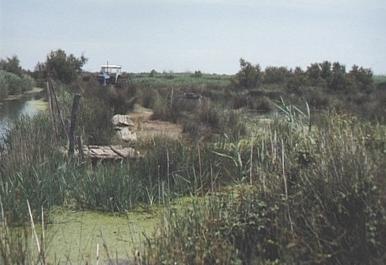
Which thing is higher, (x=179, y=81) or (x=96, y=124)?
(x=179, y=81)

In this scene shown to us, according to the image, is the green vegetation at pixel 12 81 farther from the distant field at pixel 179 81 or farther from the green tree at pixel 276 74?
the green tree at pixel 276 74

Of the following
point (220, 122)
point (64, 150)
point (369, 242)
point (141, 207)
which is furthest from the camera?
point (220, 122)

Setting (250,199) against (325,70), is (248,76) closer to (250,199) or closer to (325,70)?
(325,70)

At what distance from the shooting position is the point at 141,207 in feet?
25.5

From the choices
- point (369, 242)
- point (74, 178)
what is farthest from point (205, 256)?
point (74, 178)

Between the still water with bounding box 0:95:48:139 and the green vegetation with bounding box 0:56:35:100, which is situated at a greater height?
the green vegetation with bounding box 0:56:35:100

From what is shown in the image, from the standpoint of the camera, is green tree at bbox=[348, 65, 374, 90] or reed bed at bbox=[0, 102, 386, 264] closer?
reed bed at bbox=[0, 102, 386, 264]

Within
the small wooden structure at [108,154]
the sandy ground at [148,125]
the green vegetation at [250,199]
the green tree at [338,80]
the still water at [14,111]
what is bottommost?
the sandy ground at [148,125]

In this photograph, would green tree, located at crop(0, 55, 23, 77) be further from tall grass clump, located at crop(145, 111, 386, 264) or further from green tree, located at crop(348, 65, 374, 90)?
tall grass clump, located at crop(145, 111, 386, 264)

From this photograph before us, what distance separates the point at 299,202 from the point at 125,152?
22.6ft

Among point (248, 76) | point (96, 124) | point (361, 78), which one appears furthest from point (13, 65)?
point (96, 124)

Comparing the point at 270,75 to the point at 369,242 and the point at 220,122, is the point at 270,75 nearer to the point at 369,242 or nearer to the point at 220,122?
the point at 220,122

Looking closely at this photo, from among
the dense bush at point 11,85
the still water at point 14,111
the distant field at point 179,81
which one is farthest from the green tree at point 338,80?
the dense bush at point 11,85

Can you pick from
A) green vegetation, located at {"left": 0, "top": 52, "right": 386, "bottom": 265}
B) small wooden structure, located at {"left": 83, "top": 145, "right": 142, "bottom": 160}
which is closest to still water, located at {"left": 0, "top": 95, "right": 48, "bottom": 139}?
small wooden structure, located at {"left": 83, "top": 145, "right": 142, "bottom": 160}
